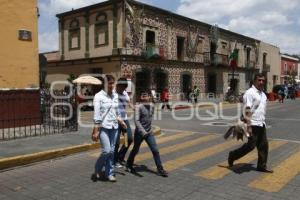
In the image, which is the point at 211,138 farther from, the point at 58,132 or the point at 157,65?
the point at 157,65

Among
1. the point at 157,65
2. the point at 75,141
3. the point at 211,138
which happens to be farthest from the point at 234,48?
the point at 75,141

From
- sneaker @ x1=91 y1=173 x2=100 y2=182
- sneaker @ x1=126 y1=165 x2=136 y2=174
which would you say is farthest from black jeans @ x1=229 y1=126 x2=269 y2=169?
sneaker @ x1=91 y1=173 x2=100 y2=182

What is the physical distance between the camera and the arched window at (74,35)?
30875 mm

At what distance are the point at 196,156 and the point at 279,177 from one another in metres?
2.29

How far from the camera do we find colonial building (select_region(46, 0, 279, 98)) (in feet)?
90.4

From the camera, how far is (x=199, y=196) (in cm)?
569

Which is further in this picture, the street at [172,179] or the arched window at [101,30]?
the arched window at [101,30]

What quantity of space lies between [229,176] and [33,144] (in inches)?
198

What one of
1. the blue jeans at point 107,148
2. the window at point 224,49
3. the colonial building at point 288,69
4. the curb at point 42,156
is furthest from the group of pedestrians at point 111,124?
the colonial building at point 288,69

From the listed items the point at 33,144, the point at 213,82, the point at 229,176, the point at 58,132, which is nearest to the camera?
the point at 229,176

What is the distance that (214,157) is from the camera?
8641 mm

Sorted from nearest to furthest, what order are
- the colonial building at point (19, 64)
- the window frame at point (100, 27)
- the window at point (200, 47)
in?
the colonial building at point (19, 64), the window frame at point (100, 27), the window at point (200, 47)

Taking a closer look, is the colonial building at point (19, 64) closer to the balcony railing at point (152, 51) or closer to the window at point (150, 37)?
the balcony railing at point (152, 51)

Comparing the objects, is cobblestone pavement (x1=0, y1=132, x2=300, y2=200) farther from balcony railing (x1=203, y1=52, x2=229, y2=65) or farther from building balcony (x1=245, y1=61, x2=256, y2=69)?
building balcony (x1=245, y1=61, x2=256, y2=69)
